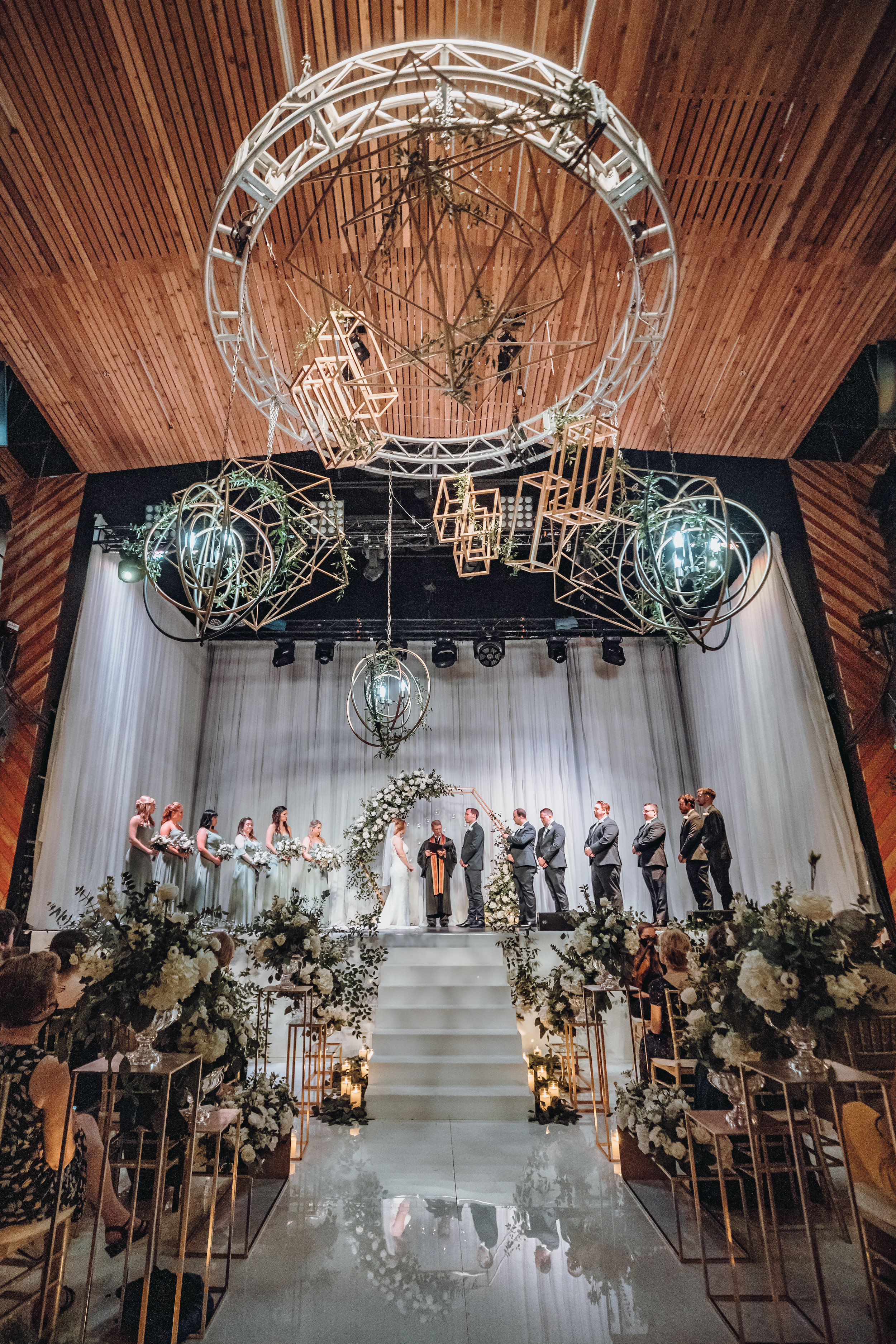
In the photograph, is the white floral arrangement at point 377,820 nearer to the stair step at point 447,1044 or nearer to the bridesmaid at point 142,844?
the bridesmaid at point 142,844

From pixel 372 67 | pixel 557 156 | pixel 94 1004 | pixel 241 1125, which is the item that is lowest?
pixel 241 1125

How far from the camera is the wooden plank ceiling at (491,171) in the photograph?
4281mm

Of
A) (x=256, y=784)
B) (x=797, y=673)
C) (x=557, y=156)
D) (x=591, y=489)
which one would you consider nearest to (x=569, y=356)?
(x=591, y=489)

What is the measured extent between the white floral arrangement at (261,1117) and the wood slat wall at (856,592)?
5638 millimetres

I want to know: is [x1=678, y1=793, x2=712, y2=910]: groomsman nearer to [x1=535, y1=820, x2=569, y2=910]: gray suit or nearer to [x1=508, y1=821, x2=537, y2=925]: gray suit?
[x1=535, y1=820, x2=569, y2=910]: gray suit

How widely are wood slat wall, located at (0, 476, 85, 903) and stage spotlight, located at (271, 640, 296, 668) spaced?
18.8 ft

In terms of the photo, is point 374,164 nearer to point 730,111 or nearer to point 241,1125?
point 730,111

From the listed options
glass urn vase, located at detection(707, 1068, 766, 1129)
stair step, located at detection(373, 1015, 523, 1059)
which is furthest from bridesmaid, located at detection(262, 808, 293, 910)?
glass urn vase, located at detection(707, 1068, 766, 1129)

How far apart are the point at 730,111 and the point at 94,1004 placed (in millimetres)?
6054

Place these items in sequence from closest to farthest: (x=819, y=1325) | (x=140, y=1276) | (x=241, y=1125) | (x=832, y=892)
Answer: (x=819, y=1325), (x=140, y=1276), (x=241, y=1125), (x=832, y=892)

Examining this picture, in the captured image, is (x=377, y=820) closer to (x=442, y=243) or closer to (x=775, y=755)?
(x=775, y=755)

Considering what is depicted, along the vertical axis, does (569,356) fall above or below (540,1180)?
above

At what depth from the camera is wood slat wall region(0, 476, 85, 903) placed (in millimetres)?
7508

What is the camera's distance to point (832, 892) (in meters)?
7.57
